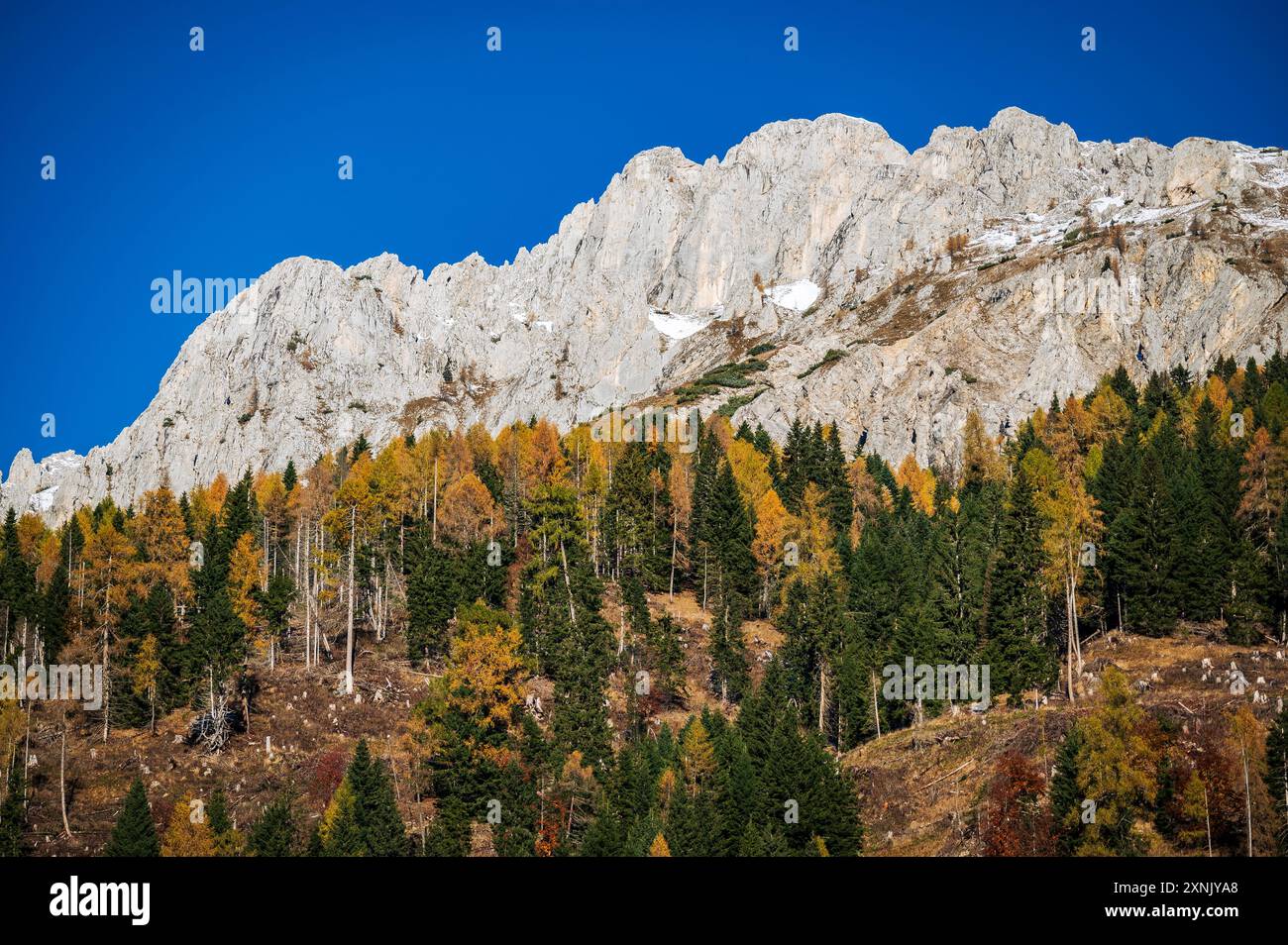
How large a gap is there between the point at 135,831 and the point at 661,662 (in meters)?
33.1

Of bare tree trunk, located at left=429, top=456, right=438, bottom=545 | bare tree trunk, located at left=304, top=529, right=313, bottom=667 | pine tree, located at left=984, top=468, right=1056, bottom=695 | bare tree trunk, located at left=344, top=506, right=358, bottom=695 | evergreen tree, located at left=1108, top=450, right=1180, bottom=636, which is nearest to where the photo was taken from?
pine tree, located at left=984, top=468, right=1056, bottom=695

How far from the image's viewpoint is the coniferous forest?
47031 mm

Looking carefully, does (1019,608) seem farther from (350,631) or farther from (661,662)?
(350,631)

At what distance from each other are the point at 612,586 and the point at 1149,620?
126ft

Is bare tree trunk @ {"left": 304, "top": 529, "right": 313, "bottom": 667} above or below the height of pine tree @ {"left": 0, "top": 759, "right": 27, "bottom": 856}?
above

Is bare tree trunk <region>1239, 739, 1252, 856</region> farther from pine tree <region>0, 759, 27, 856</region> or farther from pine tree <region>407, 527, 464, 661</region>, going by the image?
pine tree <region>0, 759, 27, 856</region>

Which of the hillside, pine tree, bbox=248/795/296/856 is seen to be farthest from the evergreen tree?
pine tree, bbox=248/795/296/856

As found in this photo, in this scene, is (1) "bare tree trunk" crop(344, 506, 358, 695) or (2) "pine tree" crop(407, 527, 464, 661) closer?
(1) "bare tree trunk" crop(344, 506, 358, 695)

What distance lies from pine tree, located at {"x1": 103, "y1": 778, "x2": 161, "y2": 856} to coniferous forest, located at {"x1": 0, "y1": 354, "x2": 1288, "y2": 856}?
155mm

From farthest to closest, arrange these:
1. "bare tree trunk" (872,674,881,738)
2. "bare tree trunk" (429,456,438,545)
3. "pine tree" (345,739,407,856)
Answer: "bare tree trunk" (429,456,438,545) < "bare tree trunk" (872,674,881,738) < "pine tree" (345,739,407,856)

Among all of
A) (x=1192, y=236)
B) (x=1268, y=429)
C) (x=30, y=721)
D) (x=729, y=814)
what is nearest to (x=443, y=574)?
(x=30, y=721)

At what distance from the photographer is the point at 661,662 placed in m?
70.6

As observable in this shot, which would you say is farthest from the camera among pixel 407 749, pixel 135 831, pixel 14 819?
pixel 407 749

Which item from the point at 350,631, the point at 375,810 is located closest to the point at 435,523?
the point at 350,631
